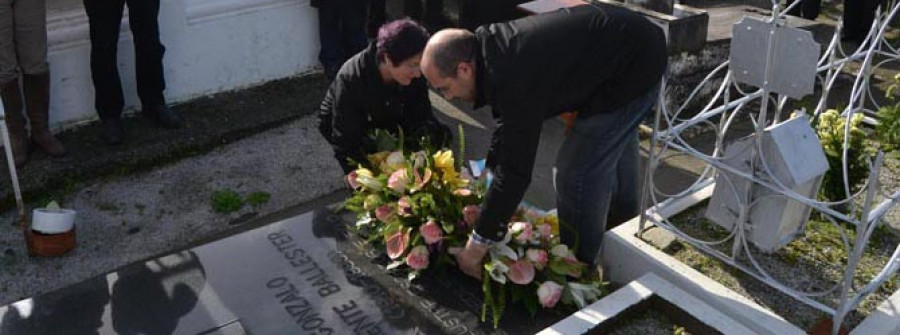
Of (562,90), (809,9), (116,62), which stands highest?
(562,90)

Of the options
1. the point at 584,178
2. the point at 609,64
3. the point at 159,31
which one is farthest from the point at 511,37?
the point at 159,31

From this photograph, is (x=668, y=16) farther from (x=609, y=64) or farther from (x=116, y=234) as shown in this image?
(x=116, y=234)

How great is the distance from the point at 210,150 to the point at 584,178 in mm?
2768

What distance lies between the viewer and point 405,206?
335 cm

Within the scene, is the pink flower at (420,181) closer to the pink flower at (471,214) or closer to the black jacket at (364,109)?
the pink flower at (471,214)

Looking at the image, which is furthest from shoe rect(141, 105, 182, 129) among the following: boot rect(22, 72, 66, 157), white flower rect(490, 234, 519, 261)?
white flower rect(490, 234, 519, 261)

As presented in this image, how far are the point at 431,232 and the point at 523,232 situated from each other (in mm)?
348

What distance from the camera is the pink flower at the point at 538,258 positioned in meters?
3.20

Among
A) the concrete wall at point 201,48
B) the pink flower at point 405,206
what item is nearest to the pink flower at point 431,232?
the pink flower at point 405,206

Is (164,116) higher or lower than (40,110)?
lower

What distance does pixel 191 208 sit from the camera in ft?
15.3

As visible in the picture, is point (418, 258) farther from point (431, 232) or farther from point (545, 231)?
point (545, 231)

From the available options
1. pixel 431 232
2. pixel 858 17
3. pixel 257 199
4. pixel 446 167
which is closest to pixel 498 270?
pixel 431 232

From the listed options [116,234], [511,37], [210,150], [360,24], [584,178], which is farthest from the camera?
[360,24]
